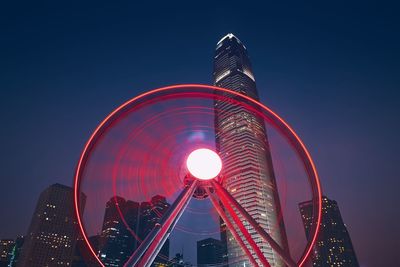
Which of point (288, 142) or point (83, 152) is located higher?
point (288, 142)

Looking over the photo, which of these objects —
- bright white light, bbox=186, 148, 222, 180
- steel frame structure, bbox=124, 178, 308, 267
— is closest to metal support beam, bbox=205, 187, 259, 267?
steel frame structure, bbox=124, 178, 308, 267

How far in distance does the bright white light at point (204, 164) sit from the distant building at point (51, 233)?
418 ft

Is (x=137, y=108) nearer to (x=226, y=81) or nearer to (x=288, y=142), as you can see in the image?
(x=288, y=142)

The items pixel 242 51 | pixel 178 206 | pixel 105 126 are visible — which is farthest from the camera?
pixel 242 51

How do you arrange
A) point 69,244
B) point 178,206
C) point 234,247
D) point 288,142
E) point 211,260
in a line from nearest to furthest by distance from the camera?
point 178,206 → point 288,142 → point 234,247 → point 69,244 → point 211,260

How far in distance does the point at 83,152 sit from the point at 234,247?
337 ft

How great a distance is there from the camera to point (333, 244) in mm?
173500

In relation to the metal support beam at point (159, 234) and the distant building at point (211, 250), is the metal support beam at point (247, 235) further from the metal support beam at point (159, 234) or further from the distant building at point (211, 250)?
the distant building at point (211, 250)

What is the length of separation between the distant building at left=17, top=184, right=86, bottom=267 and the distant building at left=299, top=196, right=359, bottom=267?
4671 inches

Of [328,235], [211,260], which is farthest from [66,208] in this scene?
[328,235]

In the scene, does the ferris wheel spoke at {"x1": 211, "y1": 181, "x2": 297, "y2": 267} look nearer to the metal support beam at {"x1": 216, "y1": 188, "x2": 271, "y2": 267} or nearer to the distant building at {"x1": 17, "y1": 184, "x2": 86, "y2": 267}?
the metal support beam at {"x1": 216, "y1": 188, "x2": 271, "y2": 267}

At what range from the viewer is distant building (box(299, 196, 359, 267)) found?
553 feet

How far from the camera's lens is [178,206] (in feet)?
41.3

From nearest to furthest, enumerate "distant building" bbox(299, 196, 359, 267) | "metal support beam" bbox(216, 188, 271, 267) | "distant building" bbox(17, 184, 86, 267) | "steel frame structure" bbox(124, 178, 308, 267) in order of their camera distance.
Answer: "steel frame structure" bbox(124, 178, 308, 267), "metal support beam" bbox(216, 188, 271, 267), "distant building" bbox(17, 184, 86, 267), "distant building" bbox(299, 196, 359, 267)
